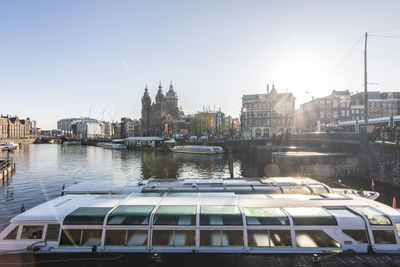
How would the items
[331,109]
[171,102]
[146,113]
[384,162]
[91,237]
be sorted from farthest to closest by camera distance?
[171,102] < [146,113] < [331,109] < [384,162] < [91,237]

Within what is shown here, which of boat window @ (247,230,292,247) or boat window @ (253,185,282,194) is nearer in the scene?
boat window @ (247,230,292,247)

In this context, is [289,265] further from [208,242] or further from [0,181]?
[0,181]

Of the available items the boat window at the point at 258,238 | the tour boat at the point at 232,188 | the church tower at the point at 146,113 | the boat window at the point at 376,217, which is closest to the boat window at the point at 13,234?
the tour boat at the point at 232,188

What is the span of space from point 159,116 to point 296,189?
157 metres

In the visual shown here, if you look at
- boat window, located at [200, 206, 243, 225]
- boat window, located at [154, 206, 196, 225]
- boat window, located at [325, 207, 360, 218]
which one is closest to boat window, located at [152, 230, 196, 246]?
boat window, located at [154, 206, 196, 225]

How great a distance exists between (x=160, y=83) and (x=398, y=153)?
561 ft

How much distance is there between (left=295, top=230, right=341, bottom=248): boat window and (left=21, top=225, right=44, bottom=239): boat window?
1123 centimetres

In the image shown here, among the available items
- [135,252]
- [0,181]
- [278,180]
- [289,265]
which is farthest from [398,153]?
[0,181]

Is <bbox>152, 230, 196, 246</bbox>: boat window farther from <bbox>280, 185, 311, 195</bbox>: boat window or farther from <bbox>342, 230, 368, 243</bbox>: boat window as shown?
<bbox>280, 185, 311, 195</bbox>: boat window

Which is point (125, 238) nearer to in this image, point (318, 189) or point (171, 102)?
point (318, 189)

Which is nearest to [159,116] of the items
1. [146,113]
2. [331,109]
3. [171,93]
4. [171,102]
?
[146,113]

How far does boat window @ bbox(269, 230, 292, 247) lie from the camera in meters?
9.18

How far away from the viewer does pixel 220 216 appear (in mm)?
9633

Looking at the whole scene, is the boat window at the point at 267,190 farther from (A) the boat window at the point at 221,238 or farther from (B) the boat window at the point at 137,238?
(B) the boat window at the point at 137,238
